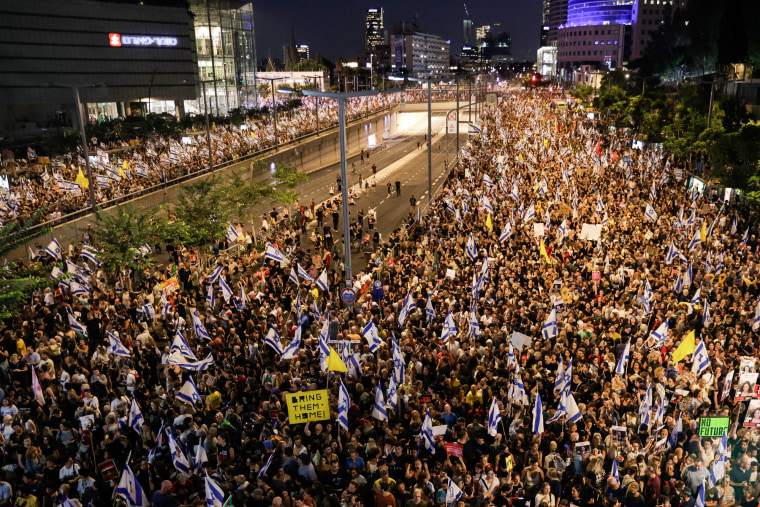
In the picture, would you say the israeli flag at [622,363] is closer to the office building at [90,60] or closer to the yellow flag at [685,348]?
the yellow flag at [685,348]

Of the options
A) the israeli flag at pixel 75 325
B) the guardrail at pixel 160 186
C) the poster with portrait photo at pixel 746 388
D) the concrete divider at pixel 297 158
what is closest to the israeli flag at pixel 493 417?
the poster with portrait photo at pixel 746 388

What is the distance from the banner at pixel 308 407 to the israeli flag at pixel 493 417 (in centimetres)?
306

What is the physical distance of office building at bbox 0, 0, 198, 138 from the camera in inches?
2926

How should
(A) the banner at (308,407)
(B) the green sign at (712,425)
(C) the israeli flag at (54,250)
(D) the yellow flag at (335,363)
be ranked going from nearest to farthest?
(B) the green sign at (712,425) < (A) the banner at (308,407) < (D) the yellow flag at (335,363) < (C) the israeli flag at (54,250)

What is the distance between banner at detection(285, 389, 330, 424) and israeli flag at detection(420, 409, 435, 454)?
71.7 inches

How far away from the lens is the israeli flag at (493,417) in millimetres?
12125

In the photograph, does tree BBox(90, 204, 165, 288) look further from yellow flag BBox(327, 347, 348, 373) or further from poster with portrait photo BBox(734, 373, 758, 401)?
poster with portrait photo BBox(734, 373, 758, 401)

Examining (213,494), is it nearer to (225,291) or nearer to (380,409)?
(380,409)

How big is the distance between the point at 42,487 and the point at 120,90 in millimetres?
83461

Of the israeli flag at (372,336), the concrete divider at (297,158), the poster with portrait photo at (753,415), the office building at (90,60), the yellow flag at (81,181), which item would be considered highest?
the office building at (90,60)

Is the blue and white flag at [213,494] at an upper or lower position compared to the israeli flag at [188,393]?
upper

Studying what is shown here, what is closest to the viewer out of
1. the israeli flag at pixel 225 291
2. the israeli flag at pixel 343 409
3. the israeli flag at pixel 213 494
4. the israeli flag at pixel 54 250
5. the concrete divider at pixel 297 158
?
the israeli flag at pixel 213 494

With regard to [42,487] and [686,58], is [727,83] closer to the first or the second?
[686,58]

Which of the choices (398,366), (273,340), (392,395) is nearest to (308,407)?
A: (392,395)
